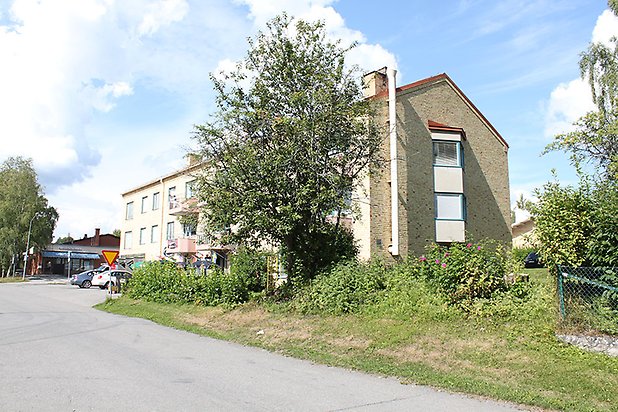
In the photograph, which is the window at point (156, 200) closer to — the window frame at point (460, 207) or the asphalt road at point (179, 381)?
the window frame at point (460, 207)

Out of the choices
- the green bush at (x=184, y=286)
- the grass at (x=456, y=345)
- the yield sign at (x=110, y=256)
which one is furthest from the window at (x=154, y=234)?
the grass at (x=456, y=345)

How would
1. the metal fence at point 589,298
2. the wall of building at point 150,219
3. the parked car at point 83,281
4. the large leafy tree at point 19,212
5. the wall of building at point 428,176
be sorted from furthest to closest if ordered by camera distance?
the large leafy tree at point 19,212, the wall of building at point 150,219, the parked car at point 83,281, the wall of building at point 428,176, the metal fence at point 589,298

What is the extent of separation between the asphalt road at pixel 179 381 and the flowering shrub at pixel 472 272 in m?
3.92

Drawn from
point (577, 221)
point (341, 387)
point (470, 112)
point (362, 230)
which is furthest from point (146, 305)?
point (470, 112)

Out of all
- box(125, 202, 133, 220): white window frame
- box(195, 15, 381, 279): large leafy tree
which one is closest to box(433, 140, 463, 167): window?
box(195, 15, 381, 279): large leafy tree

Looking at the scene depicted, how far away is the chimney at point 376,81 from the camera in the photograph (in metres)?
25.8

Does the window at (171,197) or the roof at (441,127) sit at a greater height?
the roof at (441,127)

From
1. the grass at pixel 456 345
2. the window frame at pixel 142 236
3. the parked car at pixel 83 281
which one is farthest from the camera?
the window frame at pixel 142 236

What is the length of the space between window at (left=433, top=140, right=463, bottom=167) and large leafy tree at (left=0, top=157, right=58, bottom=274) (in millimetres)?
50681

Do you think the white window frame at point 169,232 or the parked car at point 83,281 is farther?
the white window frame at point 169,232

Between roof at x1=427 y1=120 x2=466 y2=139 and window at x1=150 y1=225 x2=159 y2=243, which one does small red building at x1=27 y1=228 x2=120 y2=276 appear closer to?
window at x1=150 y1=225 x2=159 y2=243

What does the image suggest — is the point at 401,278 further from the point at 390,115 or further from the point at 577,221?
the point at 390,115

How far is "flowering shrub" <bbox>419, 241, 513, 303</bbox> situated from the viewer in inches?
460

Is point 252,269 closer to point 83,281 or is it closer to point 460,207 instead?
point 460,207
